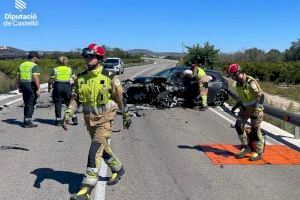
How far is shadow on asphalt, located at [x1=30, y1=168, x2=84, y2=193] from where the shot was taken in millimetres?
6559

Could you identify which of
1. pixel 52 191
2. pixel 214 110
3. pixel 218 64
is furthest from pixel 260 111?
pixel 218 64

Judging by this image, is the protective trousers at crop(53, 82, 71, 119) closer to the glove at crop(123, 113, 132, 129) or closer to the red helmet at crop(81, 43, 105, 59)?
the glove at crop(123, 113, 132, 129)

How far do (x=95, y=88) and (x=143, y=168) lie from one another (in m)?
2.05

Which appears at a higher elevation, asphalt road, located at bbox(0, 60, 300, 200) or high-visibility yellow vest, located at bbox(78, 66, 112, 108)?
high-visibility yellow vest, located at bbox(78, 66, 112, 108)

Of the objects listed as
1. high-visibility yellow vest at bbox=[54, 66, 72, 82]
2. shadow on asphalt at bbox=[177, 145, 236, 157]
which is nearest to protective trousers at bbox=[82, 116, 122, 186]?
shadow on asphalt at bbox=[177, 145, 236, 157]

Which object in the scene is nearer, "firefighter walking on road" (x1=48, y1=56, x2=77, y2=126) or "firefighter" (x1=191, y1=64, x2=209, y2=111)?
"firefighter walking on road" (x1=48, y1=56, x2=77, y2=126)

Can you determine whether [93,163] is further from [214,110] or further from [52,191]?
[214,110]

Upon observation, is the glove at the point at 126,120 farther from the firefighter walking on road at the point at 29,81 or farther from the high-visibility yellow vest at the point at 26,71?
the high-visibility yellow vest at the point at 26,71

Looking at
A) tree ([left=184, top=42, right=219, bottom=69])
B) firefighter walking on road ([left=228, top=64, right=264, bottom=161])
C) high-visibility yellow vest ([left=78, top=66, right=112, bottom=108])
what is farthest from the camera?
tree ([left=184, top=42, right=219, bottom=69])

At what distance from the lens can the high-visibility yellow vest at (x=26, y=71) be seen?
11961 millimetres

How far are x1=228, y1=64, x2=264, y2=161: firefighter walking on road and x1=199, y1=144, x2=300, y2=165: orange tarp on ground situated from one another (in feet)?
0.57

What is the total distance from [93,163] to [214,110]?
11441 mm

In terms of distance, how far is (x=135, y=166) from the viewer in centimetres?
778

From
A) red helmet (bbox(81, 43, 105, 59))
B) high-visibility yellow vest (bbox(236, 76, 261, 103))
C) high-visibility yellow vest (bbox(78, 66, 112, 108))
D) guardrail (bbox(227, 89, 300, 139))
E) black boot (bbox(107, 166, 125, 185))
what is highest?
red helmet (bbox(81, 43, 105, 59))
